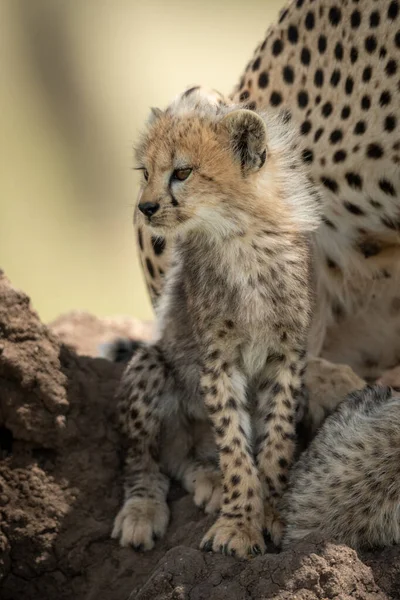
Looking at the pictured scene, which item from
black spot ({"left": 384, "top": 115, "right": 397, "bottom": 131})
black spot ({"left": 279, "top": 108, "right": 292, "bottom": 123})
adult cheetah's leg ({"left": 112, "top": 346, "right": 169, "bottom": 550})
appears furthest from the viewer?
black spot ({"left": 384, "top": 115, "right": 397, "bottom": 131})

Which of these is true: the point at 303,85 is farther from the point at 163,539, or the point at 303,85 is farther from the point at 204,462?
the point at 163,539

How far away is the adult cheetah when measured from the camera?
3.27 metres

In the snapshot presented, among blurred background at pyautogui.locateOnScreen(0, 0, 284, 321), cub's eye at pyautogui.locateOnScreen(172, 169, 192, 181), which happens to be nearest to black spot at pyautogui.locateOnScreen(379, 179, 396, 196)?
cub's eye at pyautogui.locateOnScreen(172, 169, 192, 181)

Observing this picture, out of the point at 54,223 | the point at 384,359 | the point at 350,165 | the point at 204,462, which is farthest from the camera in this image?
the point at 54,223

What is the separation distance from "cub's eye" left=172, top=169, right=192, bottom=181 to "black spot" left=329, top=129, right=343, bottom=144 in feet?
3.02

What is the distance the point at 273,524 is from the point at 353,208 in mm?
1124

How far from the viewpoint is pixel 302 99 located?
3428 mm

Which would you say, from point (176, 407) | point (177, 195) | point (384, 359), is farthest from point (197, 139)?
point (384, 359)

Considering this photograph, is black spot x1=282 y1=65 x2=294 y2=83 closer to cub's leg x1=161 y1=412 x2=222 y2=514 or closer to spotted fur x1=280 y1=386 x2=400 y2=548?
cub's leg x1=161 y1=412 x2=222 y2=514

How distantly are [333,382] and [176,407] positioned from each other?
0.43m

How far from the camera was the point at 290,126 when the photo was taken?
9.68 ft

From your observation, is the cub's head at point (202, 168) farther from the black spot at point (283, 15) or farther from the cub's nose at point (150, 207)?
the black spot at point (283, 15)

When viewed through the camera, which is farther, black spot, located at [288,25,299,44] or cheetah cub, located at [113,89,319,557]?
black spot, located at [288,25,299,44]

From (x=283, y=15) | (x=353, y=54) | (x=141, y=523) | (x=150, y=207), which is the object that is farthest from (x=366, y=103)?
(x=141, y=523)
